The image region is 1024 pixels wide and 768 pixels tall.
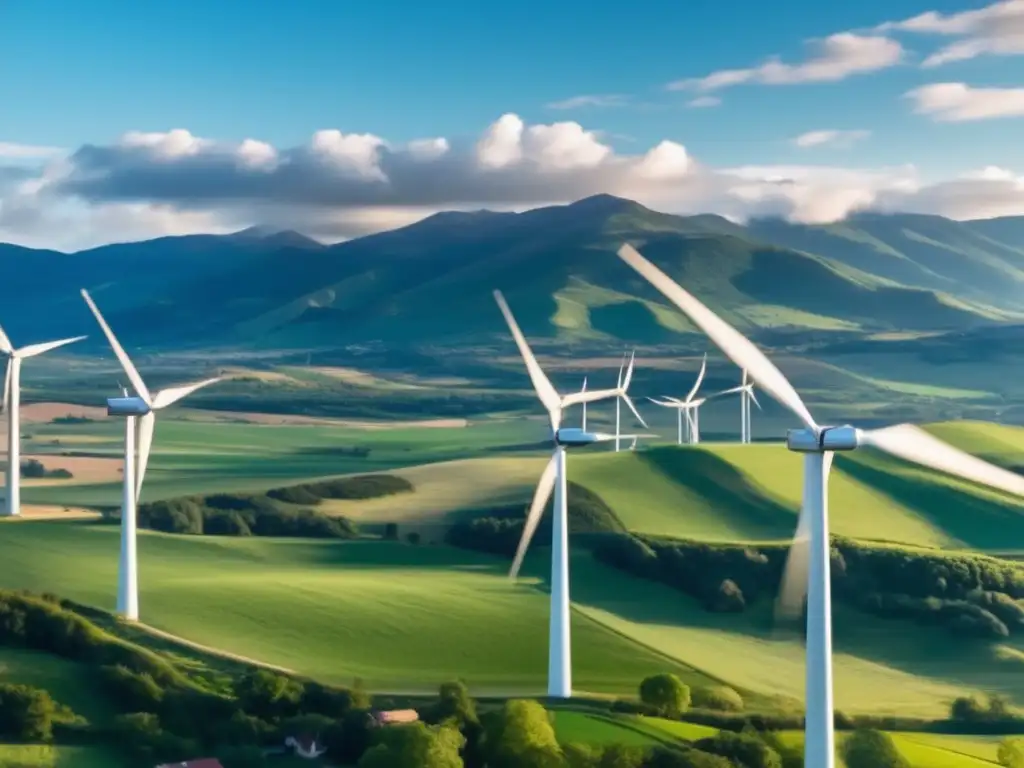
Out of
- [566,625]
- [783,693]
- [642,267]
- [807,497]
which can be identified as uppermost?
[642,267]

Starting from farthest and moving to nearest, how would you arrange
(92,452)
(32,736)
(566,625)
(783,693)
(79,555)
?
(92,452), (79,555), (783,693), (566,625), (32,736)

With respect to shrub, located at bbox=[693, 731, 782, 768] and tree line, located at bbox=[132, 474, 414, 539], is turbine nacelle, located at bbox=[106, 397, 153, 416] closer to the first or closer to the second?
shrub, located at bbox=[693, 731, 782, 768]

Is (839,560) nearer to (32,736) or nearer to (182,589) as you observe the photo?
(182,589)

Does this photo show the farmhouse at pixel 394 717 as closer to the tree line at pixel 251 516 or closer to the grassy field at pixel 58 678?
the grassy field at pixel 58 678

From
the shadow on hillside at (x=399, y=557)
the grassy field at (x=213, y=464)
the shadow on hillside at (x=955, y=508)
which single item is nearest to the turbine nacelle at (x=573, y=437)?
the shadow on hillside at (x=399, y=557)

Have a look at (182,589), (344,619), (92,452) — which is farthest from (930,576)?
(92,452)

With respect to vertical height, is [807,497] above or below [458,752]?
above

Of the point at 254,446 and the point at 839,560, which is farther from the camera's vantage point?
the point at 254,446

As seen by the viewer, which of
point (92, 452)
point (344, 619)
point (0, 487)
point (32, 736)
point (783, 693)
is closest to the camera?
point (32, 736)
